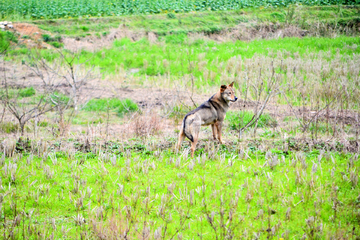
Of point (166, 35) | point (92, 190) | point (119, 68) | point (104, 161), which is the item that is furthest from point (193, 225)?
point (166, 35)

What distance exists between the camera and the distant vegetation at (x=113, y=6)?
3294 cm

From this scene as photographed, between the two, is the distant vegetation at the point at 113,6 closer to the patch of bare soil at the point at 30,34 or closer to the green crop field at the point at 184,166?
the patch of bare soil at the point at 30,34

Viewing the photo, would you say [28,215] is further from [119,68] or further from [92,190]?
[119,68]

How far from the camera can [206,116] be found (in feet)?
27.5

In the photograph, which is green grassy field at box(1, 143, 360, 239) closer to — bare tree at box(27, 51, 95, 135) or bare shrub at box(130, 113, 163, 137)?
bare shrub at box(130, 113, 163, 137)

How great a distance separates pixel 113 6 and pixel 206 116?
3198 centimetres

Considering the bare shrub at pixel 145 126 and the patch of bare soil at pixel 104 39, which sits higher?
the patch of bare soil at pixel 104 39

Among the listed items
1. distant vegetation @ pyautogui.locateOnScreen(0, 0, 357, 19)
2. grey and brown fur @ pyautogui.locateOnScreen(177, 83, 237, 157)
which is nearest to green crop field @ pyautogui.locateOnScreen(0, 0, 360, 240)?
grey and brown fur @ pyautogui.locateOnScreen(177, 83, 237, 157)

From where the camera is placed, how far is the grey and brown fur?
25.7 feet

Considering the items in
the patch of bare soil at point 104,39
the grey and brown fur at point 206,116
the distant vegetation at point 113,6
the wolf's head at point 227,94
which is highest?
the distant vegetation at point 113,6

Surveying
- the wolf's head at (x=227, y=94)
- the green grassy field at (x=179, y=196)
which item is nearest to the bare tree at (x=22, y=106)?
the green grassy field at (x=179, y=196)

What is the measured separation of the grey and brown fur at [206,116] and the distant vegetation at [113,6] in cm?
2844

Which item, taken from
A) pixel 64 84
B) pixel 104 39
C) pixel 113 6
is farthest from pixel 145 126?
pixel 113 6

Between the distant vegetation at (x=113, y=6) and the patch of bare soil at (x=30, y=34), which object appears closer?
the patch of bare soil at (x=30, y=34)
